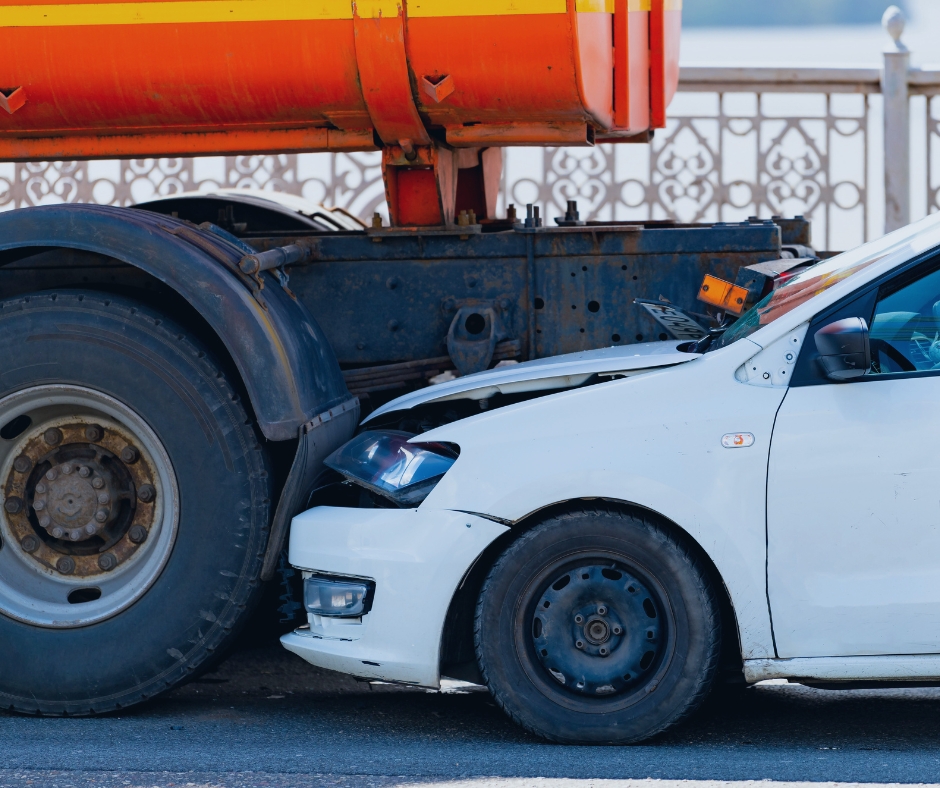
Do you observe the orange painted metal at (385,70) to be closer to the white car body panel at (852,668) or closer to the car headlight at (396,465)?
the car headlight at (396,465)

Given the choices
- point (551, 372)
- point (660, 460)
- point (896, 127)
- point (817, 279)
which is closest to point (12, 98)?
point (551, 372)

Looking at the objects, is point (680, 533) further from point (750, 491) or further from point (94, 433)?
point (94, 433)

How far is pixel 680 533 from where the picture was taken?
3.96 metres

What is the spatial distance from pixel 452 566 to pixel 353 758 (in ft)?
2.16

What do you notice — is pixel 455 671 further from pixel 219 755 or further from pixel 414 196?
pixel 414 196

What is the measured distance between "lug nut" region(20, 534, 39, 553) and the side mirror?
2.90 m

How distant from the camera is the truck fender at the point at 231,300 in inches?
176

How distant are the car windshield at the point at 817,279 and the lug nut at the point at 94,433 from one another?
227 centimetres

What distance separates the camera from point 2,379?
462 centimetres

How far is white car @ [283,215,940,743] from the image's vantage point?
382 centimetres

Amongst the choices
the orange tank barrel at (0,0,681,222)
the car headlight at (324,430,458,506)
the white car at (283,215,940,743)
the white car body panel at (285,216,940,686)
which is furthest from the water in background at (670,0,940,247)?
the car headlight at (324,430,458,506)

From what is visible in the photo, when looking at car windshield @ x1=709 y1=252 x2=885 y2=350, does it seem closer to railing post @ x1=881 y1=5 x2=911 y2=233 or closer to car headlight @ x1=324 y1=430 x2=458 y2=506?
car headlight @ x1=324 y1=430 x2=458 y2=506

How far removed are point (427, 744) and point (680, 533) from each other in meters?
1.07

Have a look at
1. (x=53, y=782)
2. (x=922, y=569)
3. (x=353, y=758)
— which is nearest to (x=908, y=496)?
(x=922, y=569)
